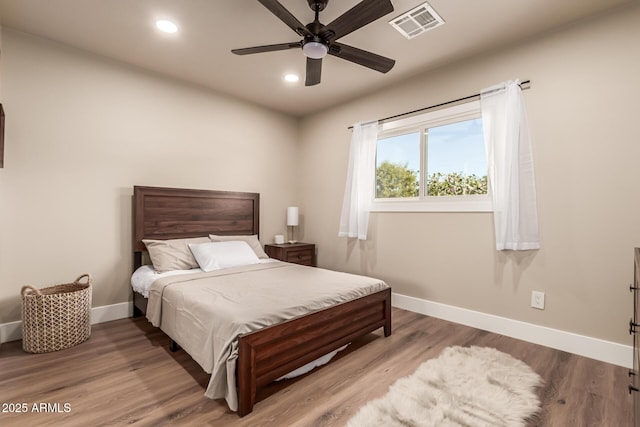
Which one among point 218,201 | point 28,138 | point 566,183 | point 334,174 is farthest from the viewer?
point 334,174

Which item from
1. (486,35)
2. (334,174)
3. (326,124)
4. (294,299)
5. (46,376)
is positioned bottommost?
(46,376)

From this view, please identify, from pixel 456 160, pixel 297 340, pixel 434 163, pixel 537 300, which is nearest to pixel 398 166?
pixel 434 163

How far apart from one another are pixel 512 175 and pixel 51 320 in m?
3.93

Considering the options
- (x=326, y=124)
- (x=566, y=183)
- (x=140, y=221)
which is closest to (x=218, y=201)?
(x=140, y=221)

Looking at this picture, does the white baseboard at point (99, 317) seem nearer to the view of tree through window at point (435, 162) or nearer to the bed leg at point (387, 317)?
the bed leg at point (387, 317)

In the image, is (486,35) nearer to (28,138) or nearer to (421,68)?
(421,68)

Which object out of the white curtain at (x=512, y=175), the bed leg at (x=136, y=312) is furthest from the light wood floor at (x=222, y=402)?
the white curtain at (x=512, y=175)

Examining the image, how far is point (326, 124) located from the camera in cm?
440

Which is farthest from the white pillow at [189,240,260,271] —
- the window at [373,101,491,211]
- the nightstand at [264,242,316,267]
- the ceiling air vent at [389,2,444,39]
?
the ceiling air vent at [389,2,444,39]

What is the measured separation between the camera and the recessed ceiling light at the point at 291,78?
3.35m

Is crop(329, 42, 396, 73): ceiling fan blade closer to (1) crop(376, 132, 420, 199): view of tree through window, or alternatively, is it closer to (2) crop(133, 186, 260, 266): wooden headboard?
(1) crop(376, 132, 420, 199): view of tree through window

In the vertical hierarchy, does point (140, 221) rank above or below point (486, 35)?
below

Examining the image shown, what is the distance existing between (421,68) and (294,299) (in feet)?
8.85

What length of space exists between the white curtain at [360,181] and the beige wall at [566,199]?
643 mm
